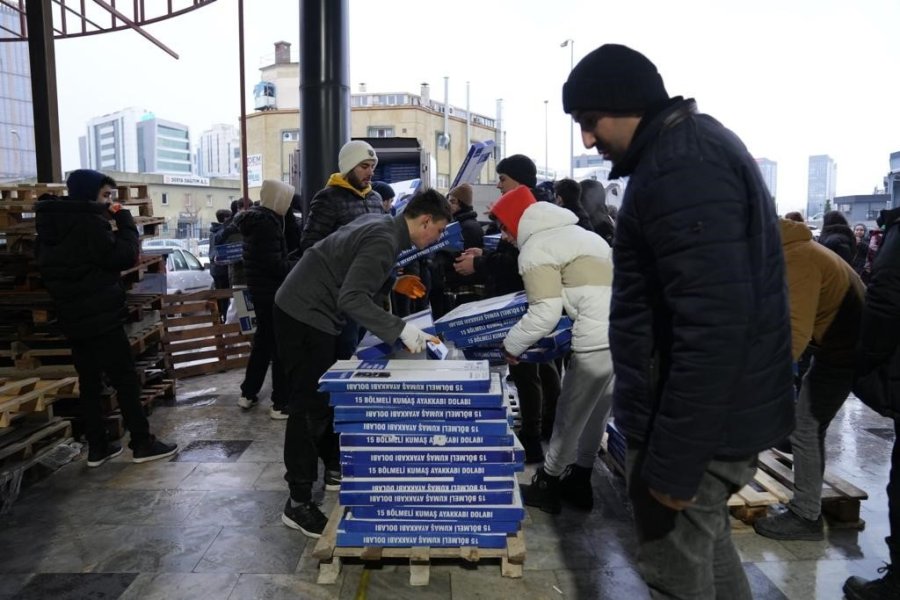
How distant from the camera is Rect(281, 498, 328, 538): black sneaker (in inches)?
142

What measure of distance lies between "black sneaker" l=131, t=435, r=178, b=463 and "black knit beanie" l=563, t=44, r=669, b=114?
4402 millimetres

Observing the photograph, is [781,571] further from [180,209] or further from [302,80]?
[180,209]

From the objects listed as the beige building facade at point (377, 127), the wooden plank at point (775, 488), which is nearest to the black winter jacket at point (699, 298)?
the wooden plank at point (775, 488)

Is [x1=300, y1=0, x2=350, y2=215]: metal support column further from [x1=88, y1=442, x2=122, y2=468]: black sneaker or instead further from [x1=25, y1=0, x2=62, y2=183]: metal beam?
[x1=88, y1=442, x2=122, y2=468]: black sneaker

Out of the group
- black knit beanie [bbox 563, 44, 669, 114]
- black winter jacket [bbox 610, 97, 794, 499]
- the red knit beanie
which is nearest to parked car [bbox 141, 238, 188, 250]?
the red knit beanie

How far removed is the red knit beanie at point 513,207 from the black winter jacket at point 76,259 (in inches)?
110

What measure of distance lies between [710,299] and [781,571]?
8.02ft

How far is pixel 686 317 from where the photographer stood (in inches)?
61.9

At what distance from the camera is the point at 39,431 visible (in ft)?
14.9

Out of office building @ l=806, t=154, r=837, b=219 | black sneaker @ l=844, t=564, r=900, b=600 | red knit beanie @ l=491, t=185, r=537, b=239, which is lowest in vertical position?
black sneaker @ l=844, t=564, r=900, b=600

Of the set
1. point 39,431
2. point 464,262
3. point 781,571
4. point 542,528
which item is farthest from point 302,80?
point 781,571

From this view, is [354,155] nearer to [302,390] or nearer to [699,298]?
[302,390]

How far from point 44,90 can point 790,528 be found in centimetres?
763

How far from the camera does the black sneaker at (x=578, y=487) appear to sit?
13.0 ft
